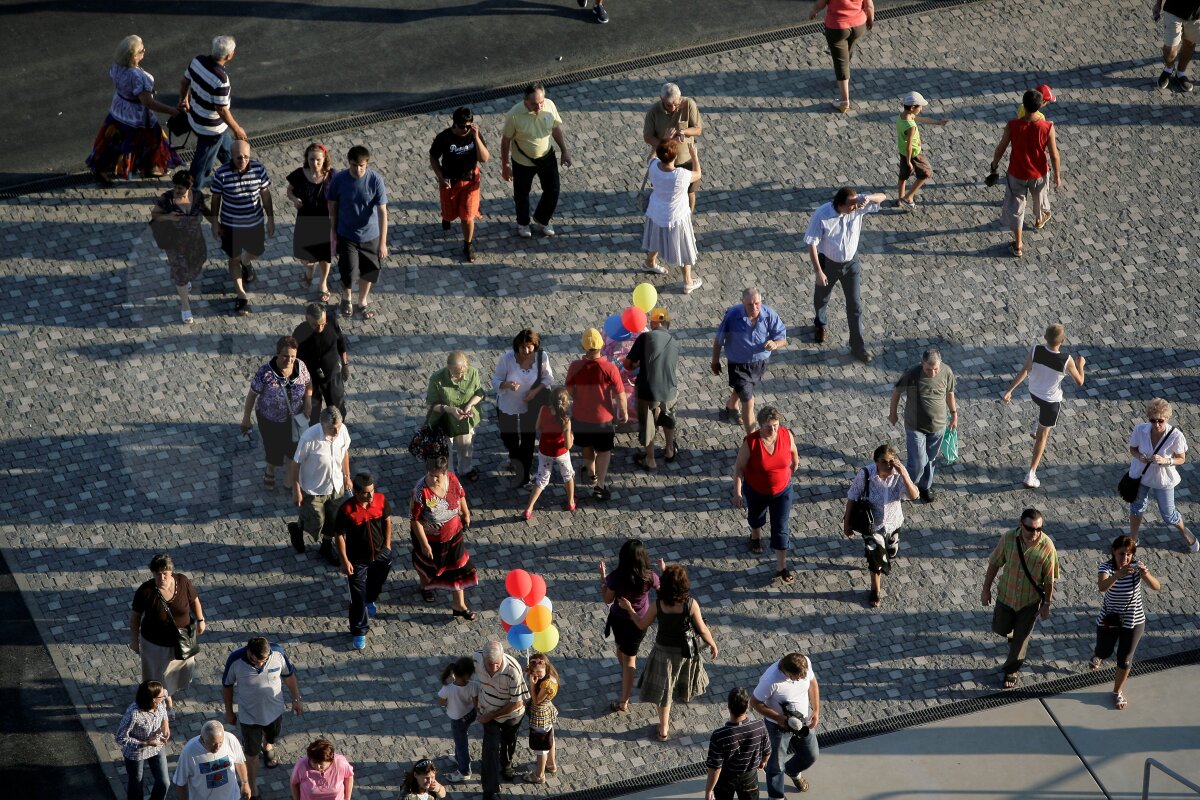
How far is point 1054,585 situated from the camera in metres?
16.2

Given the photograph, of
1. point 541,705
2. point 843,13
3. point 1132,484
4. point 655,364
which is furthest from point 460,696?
point 843,13

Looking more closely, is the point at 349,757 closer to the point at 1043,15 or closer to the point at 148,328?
the point at 148,328

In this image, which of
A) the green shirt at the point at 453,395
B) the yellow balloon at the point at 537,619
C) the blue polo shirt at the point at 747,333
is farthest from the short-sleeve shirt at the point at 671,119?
the yellow balloon at the point at 537,619

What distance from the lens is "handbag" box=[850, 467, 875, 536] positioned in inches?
619

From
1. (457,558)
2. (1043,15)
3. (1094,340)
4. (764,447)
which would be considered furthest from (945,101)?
(457,558)

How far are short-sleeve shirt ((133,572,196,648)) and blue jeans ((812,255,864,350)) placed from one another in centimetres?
645

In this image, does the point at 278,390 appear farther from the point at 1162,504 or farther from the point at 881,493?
the point at 1162,504

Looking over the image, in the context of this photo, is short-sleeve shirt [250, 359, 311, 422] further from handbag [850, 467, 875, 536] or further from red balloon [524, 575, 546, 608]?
handbag [850, 467, 875, 536]

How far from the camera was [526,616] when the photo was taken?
15.0m

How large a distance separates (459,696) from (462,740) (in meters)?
0.44

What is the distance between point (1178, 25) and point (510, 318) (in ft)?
26.2

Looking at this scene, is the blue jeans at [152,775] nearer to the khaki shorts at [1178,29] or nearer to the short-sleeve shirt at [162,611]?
the short-sleeve shirt at [162,611]

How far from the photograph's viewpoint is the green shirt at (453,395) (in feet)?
53.9

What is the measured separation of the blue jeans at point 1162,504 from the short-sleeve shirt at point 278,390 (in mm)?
6991
